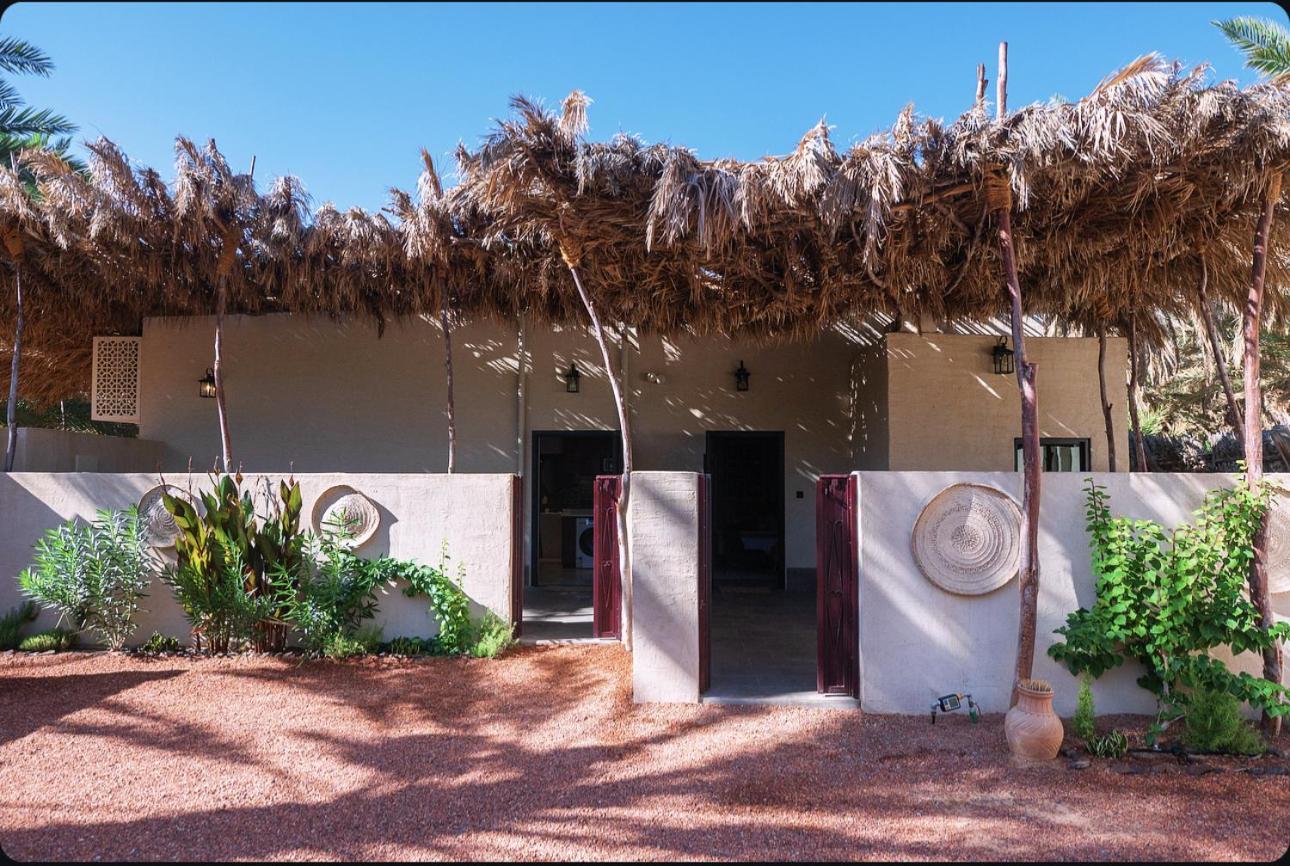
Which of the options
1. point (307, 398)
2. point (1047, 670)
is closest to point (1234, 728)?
point (1047, 670)

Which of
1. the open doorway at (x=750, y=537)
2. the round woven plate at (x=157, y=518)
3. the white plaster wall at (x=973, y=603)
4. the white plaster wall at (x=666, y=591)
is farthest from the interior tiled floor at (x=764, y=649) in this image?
the round woven plate at (x=157, y=518)

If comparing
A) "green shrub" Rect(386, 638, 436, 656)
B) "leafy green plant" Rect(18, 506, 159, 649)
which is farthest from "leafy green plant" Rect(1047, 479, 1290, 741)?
"leafy green plant" Rect(18, 506, 159, 649)

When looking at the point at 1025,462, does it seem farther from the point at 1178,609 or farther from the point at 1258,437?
the point at 1258,437

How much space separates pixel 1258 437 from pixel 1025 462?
1346 mm

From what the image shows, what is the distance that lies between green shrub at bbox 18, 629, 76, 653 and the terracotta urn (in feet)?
22.2

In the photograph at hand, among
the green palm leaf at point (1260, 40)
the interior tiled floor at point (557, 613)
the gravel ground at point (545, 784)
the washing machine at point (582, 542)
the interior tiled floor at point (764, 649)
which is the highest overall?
the green palm leaf at point (1260, 40)

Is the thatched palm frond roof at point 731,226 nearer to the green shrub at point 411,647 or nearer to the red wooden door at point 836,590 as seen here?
the red wooden door at point 836,590

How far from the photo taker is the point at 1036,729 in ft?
11.7

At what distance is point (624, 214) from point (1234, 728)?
181 inches

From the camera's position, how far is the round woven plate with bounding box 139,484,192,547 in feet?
18.6

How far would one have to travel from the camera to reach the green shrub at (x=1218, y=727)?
3695mm

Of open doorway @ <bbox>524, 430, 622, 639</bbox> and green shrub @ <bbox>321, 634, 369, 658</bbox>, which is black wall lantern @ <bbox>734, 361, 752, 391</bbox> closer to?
open doorway @ <bbox>524, 430, 622, 639</bbox>

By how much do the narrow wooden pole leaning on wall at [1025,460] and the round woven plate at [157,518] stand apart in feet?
19.8

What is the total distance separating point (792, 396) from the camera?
29.4 feet
